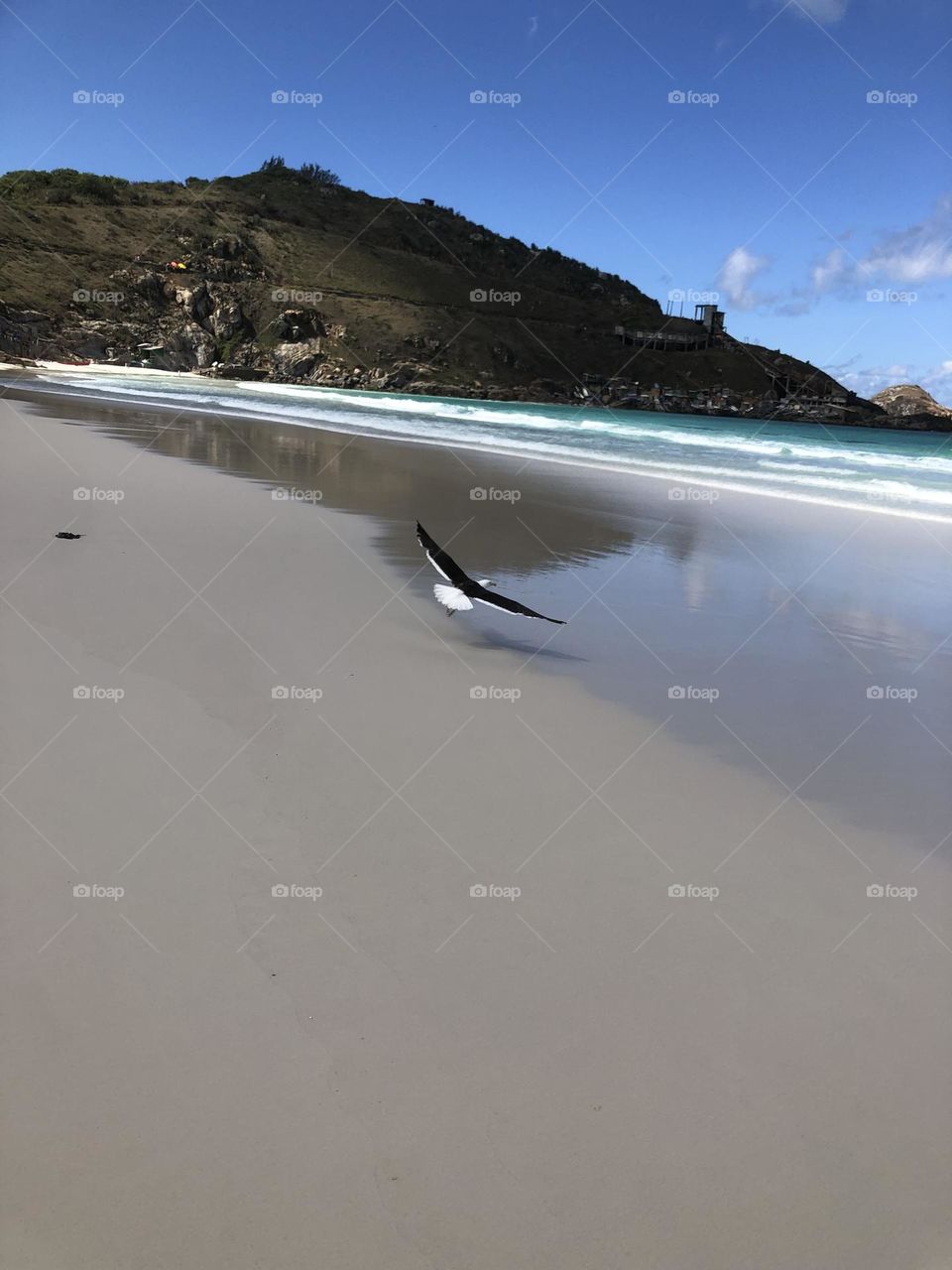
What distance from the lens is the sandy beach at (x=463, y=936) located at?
1.62m

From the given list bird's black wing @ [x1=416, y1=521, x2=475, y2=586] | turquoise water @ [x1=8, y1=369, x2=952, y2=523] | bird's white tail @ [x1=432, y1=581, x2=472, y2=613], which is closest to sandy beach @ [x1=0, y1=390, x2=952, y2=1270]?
bird's white tail @ [x1=432, y1=581, x2=472, y2=613]

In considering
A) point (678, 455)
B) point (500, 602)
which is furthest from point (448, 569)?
point (678, 455)

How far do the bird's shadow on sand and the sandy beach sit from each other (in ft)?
0.12

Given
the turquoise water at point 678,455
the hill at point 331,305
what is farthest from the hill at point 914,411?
the turquoise water at point 678,455

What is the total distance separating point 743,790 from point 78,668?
3.02m

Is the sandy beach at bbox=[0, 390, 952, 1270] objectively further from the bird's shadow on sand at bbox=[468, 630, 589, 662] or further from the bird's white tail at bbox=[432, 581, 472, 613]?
the bird's white tail at bbox=[432, 581, 472, 613]

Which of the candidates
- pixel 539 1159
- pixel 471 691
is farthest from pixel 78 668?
pixel 539 1159

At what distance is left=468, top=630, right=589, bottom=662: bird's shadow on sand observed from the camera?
186 inches

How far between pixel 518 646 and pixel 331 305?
3067 inches

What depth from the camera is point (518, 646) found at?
488 centimetres

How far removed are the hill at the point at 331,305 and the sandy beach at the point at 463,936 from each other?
1989 inches

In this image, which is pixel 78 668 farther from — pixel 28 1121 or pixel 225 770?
pixel 28 1121

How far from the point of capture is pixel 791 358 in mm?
97562

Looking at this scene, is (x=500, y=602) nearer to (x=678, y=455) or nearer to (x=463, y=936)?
(x=463, y=936)
